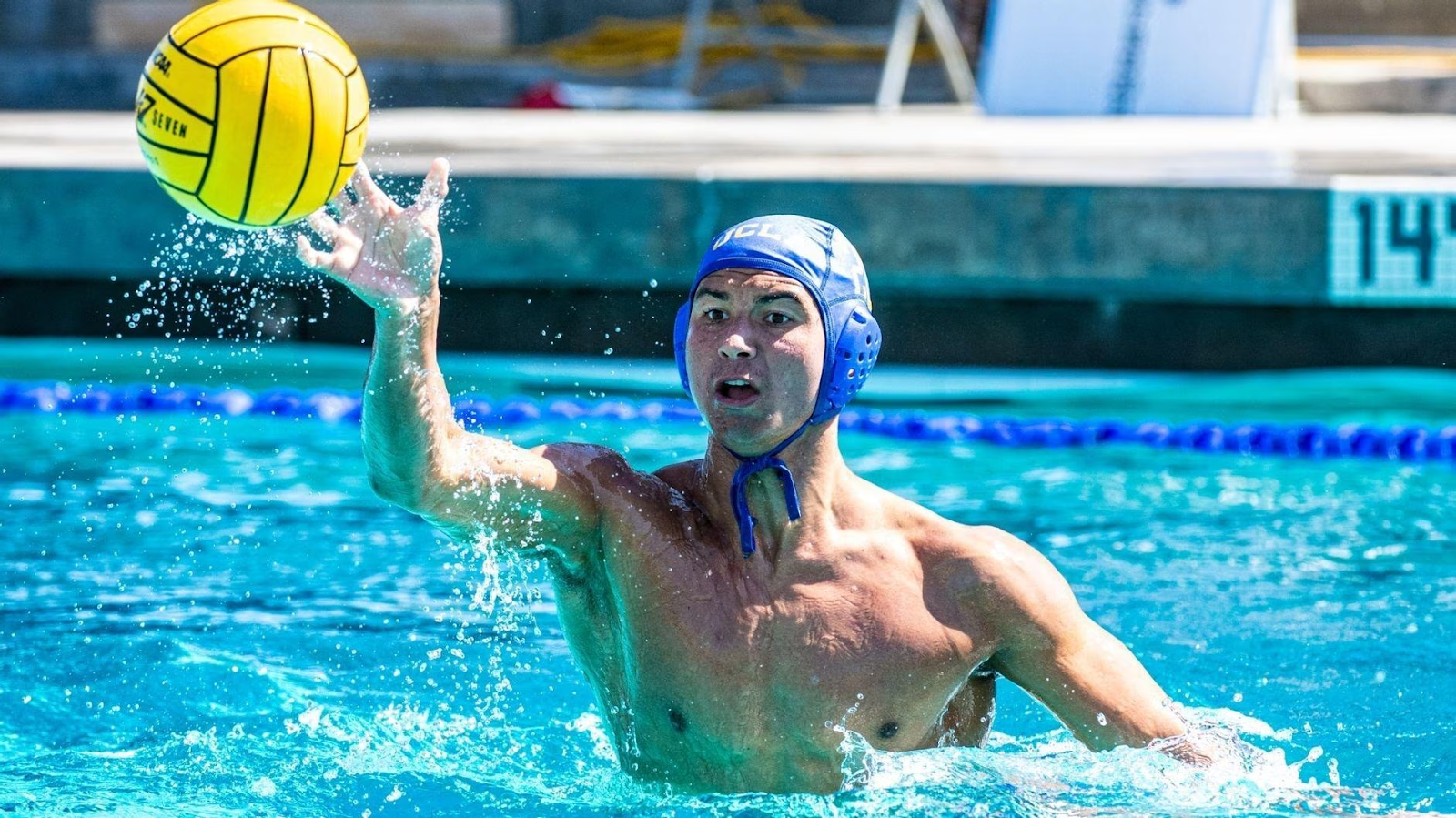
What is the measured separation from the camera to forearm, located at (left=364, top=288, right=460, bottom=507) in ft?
7.96

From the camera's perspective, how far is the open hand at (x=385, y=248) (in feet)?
7.80

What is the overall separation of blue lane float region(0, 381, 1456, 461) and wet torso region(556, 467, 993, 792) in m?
3.59

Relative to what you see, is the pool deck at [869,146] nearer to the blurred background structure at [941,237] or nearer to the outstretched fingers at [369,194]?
the blurred background structure at [941,237]

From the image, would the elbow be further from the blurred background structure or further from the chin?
the blurred background structure

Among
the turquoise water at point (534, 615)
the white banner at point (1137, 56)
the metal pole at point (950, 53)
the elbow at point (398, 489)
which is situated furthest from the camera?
the metal pole at point (950, 53)

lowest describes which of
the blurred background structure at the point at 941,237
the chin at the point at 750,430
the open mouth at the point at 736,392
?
the blurred background structure at the point at 941,237

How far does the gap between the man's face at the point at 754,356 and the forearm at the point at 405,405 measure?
15.8 inches

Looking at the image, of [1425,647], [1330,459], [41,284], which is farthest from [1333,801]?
[41,284]

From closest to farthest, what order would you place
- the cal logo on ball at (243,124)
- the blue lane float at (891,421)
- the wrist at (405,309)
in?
the wrist at (405,309), the cal logo on ball at (243,124), the blue lane float at (891,421)

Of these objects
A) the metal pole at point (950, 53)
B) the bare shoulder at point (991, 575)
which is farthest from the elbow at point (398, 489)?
the metal pole at point (950, 53)

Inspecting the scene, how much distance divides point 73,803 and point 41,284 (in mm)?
4718

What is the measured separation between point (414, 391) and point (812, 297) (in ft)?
2.05

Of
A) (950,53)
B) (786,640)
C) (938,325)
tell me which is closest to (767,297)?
(786,640)

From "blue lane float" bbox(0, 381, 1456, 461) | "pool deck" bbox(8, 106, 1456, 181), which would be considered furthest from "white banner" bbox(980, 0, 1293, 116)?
"blue lane float" bbox(0, 381, 1456, 461)
